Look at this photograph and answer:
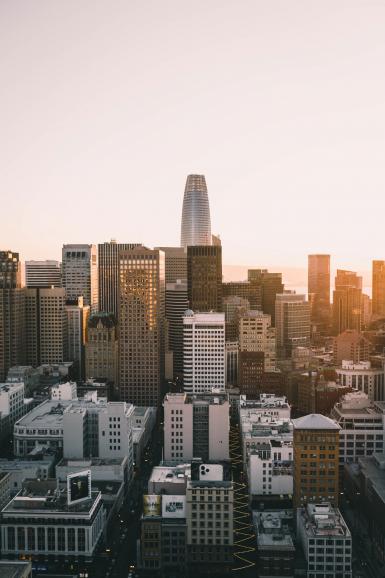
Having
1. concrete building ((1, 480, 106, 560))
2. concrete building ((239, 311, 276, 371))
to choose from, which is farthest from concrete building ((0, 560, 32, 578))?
concrete building ((239, 311, 276, 371))

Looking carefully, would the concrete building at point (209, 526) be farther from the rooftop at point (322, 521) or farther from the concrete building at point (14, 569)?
the concrete building at point (14, 569)

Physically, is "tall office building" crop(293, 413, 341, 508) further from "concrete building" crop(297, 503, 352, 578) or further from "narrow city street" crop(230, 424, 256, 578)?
"concrete building" crop(297, 503, 352, 578)

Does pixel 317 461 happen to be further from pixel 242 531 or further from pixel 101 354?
pixel 101 354

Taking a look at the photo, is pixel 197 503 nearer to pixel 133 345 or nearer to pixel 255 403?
pixel 255 403

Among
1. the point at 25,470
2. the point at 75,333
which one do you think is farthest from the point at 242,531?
the point at 75,333

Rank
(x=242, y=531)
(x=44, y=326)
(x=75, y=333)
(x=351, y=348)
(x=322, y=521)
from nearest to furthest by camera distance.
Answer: (x=322, y=521), (x=242, y=531), (x=44, y=326), (x=351, y=348), (x=75, y=333)
